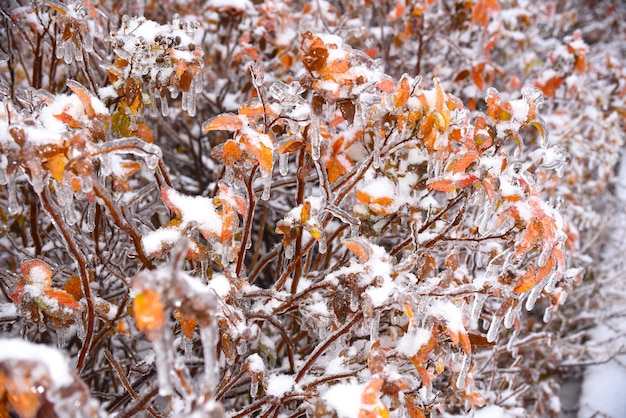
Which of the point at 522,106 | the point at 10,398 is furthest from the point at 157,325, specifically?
the point at 522,106

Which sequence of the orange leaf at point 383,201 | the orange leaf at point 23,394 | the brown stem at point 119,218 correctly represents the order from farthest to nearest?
the orange leaf at point 383,201 < the brown stem at point 119,218 < the orange leaf at point 23,394

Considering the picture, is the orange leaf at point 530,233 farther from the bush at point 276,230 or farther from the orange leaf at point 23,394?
the orange leaf at point 23,394

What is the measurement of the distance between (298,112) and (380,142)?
0.28 m

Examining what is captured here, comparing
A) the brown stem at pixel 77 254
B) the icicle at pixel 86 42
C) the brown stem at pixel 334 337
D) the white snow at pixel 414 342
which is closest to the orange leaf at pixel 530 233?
the white snow at pixel 414 342

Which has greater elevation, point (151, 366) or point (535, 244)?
point (535, 244)

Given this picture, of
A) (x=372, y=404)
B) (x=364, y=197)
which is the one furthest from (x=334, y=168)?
(x=372, y=404)

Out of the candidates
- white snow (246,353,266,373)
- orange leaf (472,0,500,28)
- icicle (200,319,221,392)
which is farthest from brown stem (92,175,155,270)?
orange leaf (472,0,500,28)

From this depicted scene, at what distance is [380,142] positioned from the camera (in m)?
1.45

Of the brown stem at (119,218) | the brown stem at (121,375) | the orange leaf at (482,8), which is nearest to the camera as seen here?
the brown stem at (119,218)

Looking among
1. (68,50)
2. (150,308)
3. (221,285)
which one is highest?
(68,50)

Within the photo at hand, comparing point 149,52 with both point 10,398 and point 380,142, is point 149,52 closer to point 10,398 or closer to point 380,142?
point 380,142

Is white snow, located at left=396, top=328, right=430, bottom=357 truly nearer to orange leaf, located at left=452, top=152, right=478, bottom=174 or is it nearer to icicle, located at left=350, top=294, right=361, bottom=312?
icicle, located at left=350, top=294, right=361, bottom=312

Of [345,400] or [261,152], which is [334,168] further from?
[345,400]

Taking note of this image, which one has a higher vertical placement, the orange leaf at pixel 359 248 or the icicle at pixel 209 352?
the icicle at pixel 209 352
